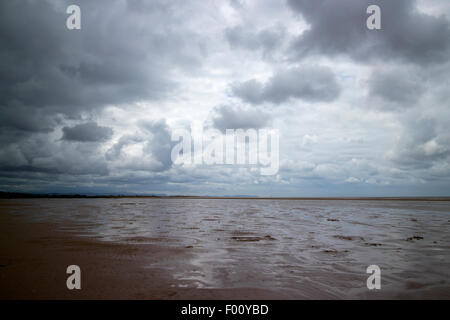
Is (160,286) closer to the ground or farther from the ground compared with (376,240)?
farther from the ground

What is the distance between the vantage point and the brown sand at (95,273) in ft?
20.4

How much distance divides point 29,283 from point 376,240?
54.0 feet

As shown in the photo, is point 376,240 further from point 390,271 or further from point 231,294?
point 231,294

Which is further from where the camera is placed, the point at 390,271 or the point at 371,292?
the point at 390,271

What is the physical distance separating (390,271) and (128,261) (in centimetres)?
965

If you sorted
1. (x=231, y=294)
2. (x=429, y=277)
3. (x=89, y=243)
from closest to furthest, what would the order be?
(x=231, y=294)
(x=429, y=277)
(x=89, y=243)

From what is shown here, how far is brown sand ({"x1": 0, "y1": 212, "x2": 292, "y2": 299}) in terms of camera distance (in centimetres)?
623

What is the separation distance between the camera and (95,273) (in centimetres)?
779
